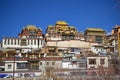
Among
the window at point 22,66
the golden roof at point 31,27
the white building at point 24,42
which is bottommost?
the window at point 22,66

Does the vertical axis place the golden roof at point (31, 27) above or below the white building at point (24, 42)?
above

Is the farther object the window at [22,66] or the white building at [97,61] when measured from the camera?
the white building at [97,61]

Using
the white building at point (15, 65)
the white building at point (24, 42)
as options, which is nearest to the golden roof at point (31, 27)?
the white building at point (24, 42)

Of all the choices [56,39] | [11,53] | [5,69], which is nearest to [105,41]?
[56,39]

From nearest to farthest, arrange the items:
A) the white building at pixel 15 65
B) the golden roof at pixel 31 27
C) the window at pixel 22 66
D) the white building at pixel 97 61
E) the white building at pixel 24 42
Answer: the white building at pixel 15 65, the window at pixel 22 66, the white building at pixel 97 61, the white building at pixel 24 42, the golden roof at pixel 31 27

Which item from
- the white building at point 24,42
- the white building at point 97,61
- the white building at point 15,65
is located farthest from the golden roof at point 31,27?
the white building at point 97,61

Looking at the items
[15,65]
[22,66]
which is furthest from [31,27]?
[15,65]

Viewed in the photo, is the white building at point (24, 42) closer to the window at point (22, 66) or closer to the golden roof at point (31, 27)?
the golden roof at point (31, 27)

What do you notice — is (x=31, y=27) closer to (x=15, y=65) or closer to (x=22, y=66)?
(x=22, y=66)

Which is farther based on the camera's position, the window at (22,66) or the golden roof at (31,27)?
the golden roof at (31,27)

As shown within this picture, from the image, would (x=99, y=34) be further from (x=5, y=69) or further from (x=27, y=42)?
(x=5, y=69)

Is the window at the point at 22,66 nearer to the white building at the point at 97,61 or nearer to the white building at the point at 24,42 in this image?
the white building at the point at 24,42

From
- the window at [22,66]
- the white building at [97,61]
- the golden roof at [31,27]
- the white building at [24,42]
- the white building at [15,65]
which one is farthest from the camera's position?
the golden roof at [31,27]

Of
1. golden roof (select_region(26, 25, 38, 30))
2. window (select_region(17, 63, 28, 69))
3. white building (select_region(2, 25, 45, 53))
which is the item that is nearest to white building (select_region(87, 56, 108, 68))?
window (select_region(17, 63, 28, 69))
